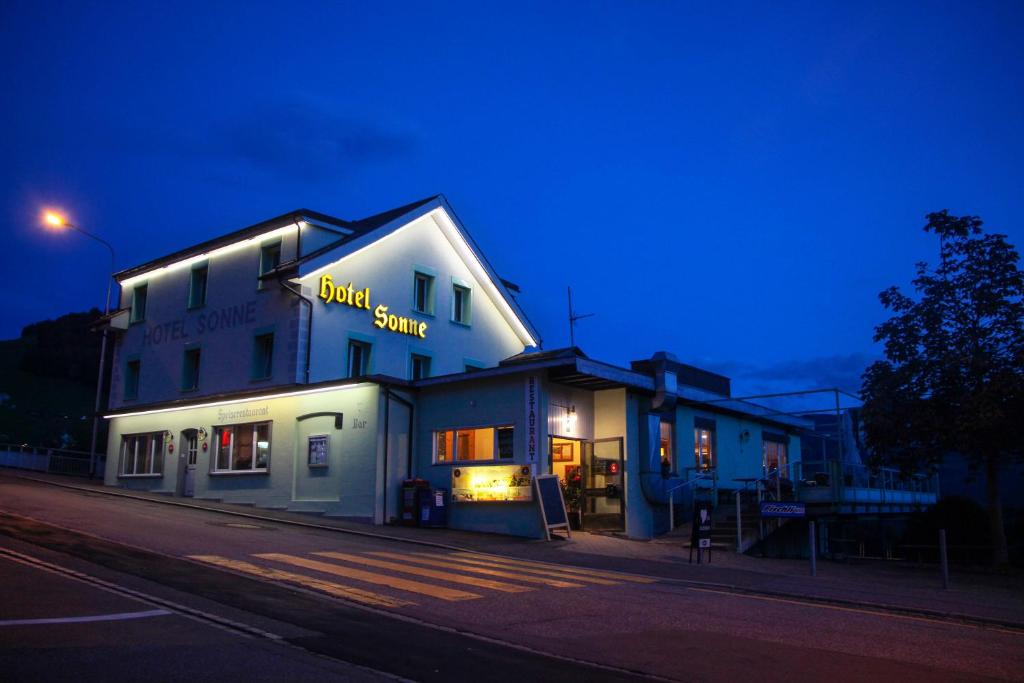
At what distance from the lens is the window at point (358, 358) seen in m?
28.5

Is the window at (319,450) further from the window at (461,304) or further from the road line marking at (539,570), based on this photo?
the road line marking at (539,570)

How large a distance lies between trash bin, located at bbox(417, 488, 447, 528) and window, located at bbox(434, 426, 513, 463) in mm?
1137

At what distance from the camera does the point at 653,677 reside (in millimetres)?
7273

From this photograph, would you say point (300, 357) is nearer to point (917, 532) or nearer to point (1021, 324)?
point (1021, 324)

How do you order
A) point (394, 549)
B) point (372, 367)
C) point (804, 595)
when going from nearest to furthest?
point (804, 595)
point (394, 549)
point (372, 367)

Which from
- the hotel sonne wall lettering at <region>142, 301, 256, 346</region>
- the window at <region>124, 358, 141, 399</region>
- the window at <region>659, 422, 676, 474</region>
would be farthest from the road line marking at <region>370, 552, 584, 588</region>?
the window at <region>124, 358, 141, 399</region>

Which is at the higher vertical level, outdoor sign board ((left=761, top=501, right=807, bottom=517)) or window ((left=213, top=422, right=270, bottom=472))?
window ((left=213, top=422, right=270, bottom=472))

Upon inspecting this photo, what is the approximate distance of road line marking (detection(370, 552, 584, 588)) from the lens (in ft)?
43.3

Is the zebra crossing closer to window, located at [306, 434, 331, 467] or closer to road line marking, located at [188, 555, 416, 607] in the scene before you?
road line marking, located at [188, 555, 416, 607]

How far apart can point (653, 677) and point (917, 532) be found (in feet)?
87.8

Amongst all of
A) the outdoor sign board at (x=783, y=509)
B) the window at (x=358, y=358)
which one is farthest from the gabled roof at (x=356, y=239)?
the outdoor sign board at (x=783, y=509)

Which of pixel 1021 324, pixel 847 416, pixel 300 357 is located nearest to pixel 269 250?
pixel 300 357

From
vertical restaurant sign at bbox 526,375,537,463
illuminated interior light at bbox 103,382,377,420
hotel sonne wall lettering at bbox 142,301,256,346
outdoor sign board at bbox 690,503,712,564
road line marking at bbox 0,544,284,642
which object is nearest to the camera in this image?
road line marking at bbox 0,544,284,642

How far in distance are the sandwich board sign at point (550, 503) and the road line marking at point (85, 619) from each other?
12.6 m
